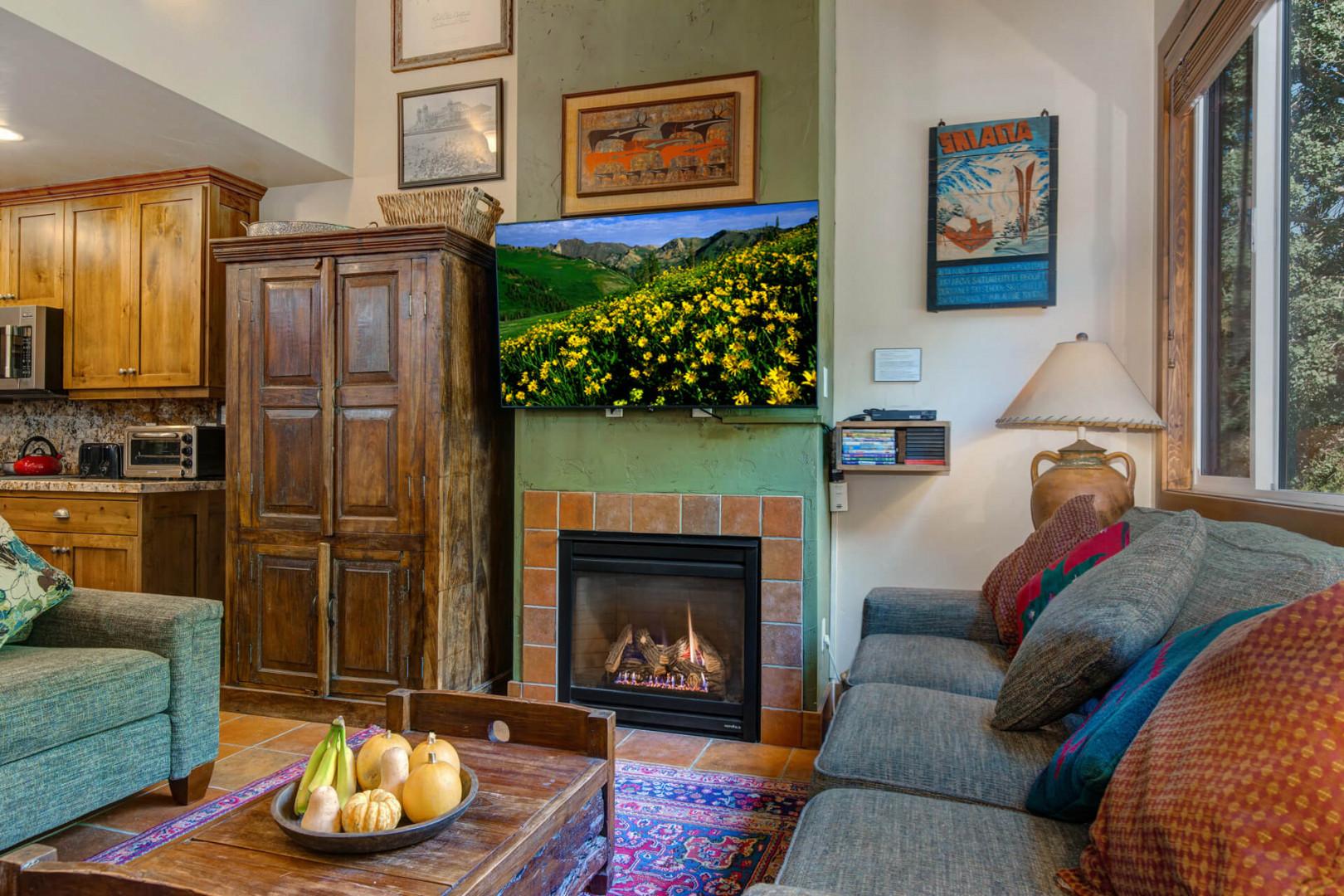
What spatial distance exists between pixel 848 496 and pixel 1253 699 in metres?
2.49

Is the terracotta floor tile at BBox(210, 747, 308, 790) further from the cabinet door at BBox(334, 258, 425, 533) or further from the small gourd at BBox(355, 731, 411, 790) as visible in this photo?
the small gourd at BBox(355, 731, 411, 790)

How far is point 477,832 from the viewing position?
1281mm

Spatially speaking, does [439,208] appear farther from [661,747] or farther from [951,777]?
[951,777]

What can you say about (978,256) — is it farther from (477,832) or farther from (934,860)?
(477,832)

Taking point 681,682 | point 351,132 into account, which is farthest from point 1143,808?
point 351,132

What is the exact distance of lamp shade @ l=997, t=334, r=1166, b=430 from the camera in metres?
2.57

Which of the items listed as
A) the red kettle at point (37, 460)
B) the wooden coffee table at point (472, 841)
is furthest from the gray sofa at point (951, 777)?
the red kettle at point (37, 460)

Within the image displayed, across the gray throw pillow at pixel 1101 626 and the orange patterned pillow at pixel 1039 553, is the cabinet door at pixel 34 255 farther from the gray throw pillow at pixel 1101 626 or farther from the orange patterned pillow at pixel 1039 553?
the gray throw pillow at pixel 1101 626

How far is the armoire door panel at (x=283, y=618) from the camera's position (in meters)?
3.12

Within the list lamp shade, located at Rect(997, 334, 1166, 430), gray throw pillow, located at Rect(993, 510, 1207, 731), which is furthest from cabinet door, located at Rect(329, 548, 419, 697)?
lamp shade, located at Rect(997, 334, 1166, 430)

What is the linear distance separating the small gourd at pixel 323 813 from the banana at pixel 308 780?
0.03m

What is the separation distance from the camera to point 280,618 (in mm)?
3158

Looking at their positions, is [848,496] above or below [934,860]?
above

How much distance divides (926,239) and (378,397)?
7.35 ft
